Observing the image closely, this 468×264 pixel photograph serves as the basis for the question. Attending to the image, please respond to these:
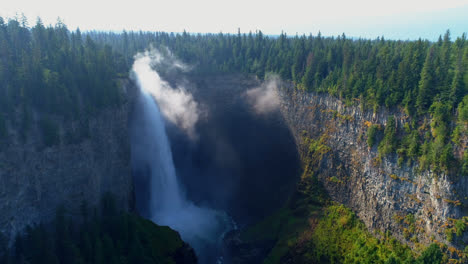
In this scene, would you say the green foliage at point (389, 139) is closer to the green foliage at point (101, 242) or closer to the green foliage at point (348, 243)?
the green foliage at point (348, 243)

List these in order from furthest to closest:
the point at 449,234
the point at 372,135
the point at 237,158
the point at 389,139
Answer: the point at 237,158 → the point at 372,135 → the point at 389,139 → the point at 449,234

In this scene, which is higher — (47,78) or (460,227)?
(47,78)

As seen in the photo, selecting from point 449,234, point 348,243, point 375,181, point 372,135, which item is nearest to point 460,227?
point 449,234

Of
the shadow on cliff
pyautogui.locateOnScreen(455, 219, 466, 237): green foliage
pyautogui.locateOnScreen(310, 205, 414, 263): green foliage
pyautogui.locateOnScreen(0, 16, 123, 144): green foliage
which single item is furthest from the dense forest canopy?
the shadow on cliff

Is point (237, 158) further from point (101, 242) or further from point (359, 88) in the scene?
point (101, 242)

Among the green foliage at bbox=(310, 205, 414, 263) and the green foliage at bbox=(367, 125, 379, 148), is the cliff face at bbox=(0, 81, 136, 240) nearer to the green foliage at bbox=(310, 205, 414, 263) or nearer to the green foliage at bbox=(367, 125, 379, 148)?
the green foliage at bbox=(310, 205, 414, 263)

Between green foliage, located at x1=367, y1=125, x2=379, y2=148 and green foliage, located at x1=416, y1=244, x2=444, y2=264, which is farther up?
green foliage, located at x1=367, y1=125, x2=379, y2=148
